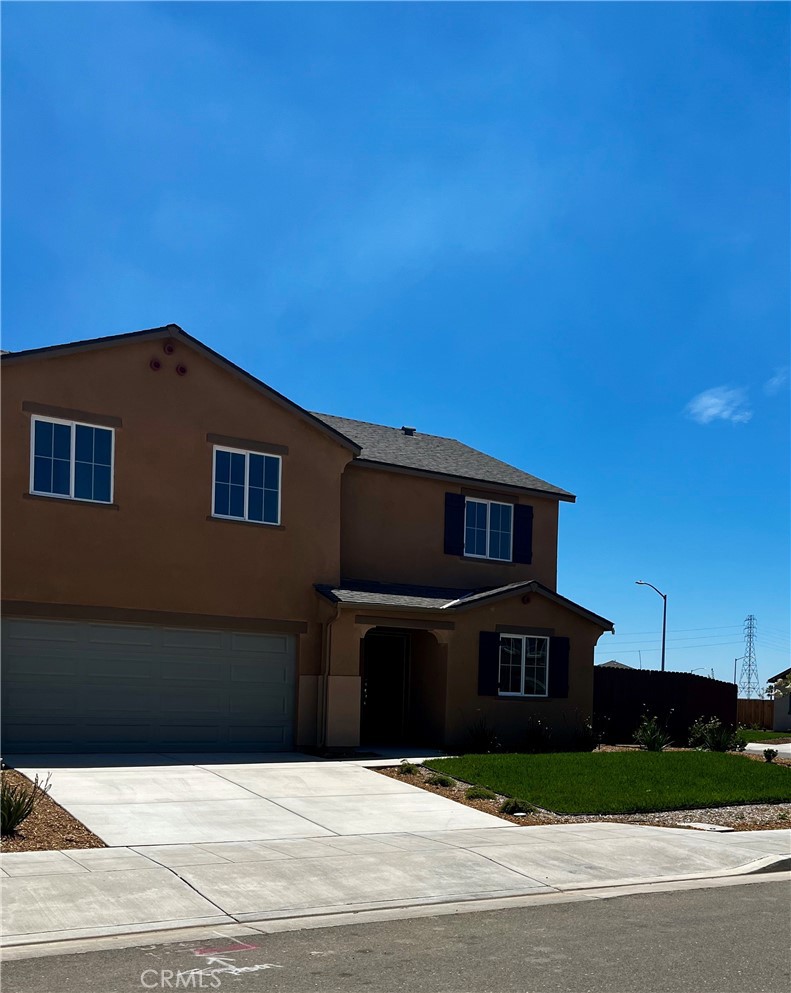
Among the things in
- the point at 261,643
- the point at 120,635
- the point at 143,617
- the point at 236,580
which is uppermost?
the point at 236,580

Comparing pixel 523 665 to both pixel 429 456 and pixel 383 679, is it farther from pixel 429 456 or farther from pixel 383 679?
pixel 429 456

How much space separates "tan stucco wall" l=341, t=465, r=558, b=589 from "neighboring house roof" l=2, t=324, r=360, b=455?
1.58 meters

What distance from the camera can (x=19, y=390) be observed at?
720 inches

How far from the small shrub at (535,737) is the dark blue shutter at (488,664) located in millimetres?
1214

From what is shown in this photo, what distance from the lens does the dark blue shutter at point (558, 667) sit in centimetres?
2417

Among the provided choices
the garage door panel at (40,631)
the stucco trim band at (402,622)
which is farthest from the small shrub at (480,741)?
the garage door panel at (40,631)

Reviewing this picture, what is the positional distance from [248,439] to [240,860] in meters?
11.0

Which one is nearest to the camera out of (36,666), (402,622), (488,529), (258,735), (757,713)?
(36,666)

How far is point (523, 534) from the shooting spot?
2591 cm

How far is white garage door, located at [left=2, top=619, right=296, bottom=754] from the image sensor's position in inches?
712

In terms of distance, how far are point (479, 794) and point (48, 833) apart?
661 centimetres

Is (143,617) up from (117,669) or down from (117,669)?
up

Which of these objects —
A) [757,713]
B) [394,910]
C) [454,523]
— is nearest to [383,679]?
[454,523]

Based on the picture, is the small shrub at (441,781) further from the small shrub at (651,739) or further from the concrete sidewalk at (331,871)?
the small shrub at (651,739)
